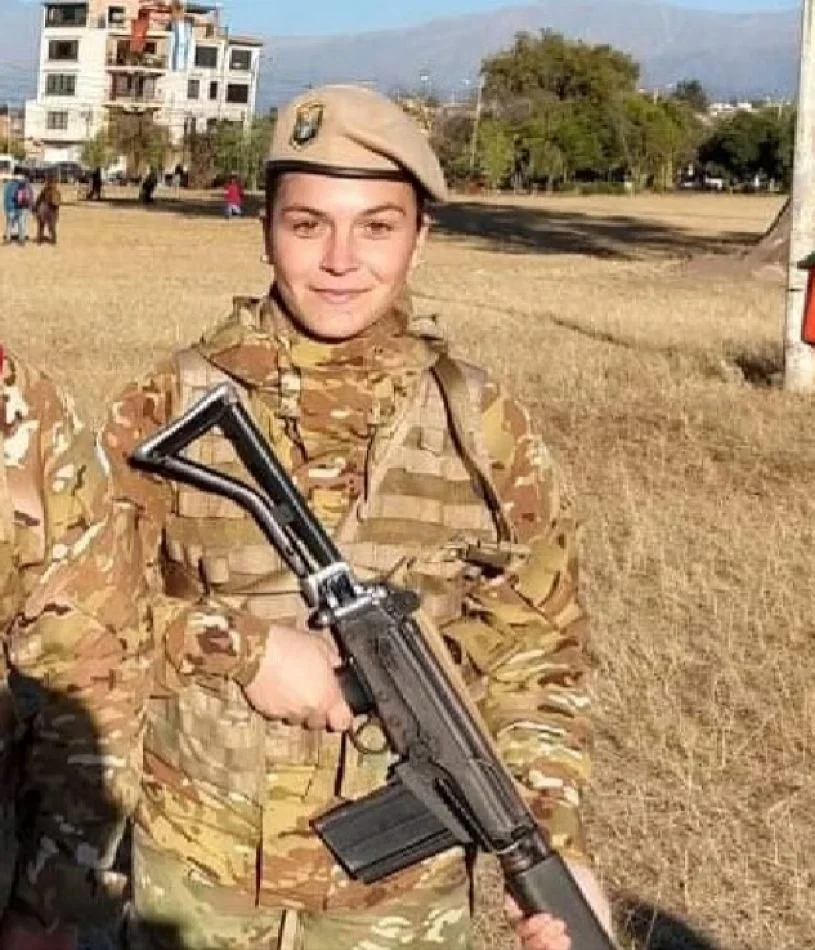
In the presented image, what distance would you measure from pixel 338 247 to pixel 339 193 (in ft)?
0.23

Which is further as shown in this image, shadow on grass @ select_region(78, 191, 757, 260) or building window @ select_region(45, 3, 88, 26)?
building window @ select_region(45, 3, 88, 26)

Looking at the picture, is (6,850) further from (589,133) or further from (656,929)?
(589,133)

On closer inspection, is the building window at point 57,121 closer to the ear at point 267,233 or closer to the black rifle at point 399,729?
the ear at point 267,233

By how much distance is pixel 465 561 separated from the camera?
2664 mm

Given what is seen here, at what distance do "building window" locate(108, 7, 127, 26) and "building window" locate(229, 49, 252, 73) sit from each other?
8079 mm

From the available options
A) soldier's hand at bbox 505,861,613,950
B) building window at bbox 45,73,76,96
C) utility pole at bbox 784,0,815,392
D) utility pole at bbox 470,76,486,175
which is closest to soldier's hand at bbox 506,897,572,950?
soldier's hand at bbox 505,861,613,950

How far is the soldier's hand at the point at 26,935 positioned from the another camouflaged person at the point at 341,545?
253 mm

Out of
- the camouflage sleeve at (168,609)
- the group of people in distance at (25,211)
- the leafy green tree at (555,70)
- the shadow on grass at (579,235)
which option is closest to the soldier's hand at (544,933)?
the camouflage sleeve at (168,609)

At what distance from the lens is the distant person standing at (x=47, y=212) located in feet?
113

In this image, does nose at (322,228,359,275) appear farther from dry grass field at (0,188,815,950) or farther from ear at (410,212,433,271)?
dry grass field at (0,188,815,950)

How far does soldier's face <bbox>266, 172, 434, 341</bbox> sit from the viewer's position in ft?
8.59

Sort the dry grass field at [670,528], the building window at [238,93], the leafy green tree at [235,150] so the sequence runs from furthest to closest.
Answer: the building window at [238,93]
the leafy green tree at [235,150]
the dry grass field at [670,528]

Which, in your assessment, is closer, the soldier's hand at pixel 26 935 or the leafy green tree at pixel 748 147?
the soldier's hand at pixel 26 935

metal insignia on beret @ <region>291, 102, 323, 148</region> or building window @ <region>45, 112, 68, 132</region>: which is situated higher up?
building window @ <region>45, 112, 68, 132</region>
